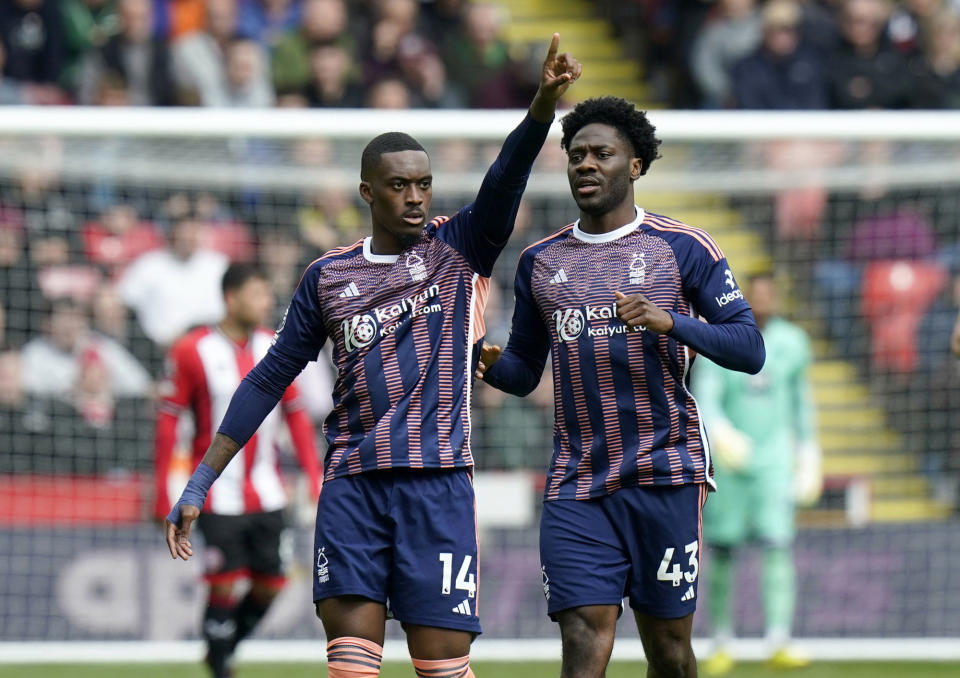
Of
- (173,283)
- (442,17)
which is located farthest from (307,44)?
(173,283)

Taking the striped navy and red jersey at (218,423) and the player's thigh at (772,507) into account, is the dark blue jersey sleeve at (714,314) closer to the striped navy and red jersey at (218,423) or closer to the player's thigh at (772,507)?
the striped navy and red jersey at (218,423)

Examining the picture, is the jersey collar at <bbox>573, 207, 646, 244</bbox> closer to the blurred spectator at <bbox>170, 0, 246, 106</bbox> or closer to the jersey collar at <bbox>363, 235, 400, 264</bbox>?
the jersey collar at <bbox>363, 235, 400, 264</bbox>

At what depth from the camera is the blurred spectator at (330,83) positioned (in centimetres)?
1238

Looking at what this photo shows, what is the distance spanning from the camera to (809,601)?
10.6 m

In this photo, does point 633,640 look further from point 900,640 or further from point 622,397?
point 622,397

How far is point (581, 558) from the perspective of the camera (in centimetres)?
562

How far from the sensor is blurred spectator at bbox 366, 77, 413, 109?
12164 millimetres

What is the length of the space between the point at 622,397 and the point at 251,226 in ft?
17.8

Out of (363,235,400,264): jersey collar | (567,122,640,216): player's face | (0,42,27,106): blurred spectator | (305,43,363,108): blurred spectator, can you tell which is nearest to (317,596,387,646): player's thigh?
(363,235,400,264): jersey collar

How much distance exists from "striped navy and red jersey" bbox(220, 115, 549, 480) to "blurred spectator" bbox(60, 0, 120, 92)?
777 centimetres

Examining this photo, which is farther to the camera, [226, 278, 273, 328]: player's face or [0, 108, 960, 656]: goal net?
[0, 108, 960, 656]: goal net

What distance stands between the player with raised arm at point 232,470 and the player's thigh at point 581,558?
2705 millimetres

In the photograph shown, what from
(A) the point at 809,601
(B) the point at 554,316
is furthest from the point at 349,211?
(B) the point at 554,316

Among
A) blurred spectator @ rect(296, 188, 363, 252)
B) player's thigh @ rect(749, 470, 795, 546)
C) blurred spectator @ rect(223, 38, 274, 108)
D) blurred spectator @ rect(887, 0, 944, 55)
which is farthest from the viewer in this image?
blurred spectator @ rect(887, 0, 944, 55)
